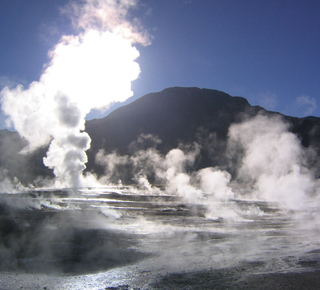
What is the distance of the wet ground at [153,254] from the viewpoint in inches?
335

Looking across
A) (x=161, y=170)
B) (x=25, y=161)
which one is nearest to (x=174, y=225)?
(x=161, y=170)

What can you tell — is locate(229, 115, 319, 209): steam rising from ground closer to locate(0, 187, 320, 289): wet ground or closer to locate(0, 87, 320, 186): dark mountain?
locate(0, 187, 320, 289): wet ground

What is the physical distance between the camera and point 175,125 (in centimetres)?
14412

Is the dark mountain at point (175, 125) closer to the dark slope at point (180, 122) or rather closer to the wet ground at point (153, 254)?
the dark slope at point (180, 122)

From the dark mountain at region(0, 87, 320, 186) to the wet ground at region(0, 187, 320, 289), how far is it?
248 ft

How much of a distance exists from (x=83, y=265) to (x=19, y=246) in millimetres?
3677

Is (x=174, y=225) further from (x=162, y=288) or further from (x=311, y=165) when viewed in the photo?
(x=311, y=165)

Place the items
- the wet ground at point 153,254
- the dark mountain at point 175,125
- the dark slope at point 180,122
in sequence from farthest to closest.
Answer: the dark slope at point 180,122, the dark mountain at point 175,125, the wet ground at point 153,254

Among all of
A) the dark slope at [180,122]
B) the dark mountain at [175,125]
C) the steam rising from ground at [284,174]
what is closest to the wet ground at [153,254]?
the steam rising from ground at [284,174]

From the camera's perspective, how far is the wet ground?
850cm

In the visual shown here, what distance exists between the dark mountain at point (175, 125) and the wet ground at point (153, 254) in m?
75.5

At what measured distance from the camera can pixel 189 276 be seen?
891 cm

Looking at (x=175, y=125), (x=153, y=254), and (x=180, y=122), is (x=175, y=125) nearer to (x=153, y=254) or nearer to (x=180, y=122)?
(x=180, y=122)

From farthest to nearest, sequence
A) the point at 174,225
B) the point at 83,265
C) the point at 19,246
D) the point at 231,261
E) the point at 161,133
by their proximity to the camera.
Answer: the point at 161,133 → the point at 174,225 → the point at 19,246 → the point at 231,261 → the point at 83,265
